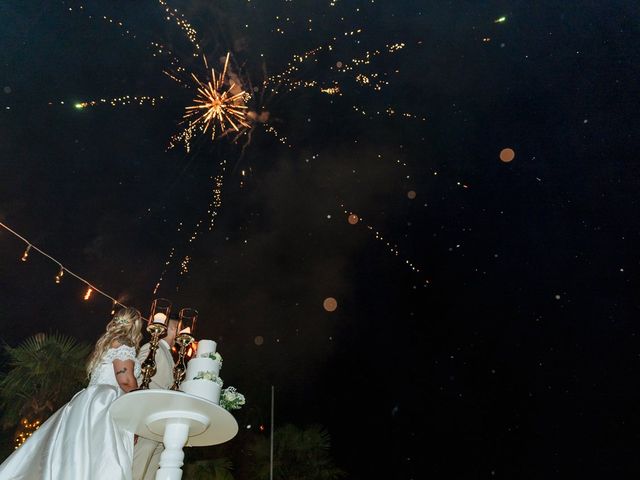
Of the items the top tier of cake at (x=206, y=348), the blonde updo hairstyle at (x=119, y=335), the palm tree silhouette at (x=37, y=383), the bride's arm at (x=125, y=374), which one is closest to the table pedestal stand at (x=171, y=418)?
the top tier of cake at (x=206, y=348)

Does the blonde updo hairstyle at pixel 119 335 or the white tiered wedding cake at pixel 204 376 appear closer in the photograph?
the white tiered wedding cake at pixel 204 376

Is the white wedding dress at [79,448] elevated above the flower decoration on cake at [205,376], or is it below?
below

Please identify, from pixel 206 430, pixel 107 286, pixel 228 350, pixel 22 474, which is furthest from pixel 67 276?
pixel 206 430

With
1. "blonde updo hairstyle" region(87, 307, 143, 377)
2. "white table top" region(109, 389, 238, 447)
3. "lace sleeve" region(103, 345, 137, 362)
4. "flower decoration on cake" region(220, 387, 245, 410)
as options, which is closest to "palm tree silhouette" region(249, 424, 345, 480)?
"blonde updo hairstyle" region(87, 307, 143, 377)

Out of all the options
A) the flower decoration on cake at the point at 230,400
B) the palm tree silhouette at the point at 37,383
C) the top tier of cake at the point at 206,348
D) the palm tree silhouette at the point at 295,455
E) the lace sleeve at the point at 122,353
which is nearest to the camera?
the top tier of cake at the point at 206,348

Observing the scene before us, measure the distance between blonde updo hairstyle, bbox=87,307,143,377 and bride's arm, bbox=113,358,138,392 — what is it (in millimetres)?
198

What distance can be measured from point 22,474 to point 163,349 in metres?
1.51

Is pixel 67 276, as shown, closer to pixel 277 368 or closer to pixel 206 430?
pixel 277 368

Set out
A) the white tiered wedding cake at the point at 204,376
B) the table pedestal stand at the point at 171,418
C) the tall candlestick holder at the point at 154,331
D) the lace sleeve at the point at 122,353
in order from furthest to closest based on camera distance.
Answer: the lace sleeve at the point at 122,353
the tall candlestick holder at the point at 154,331
the white tiered wedding cake at the point at 204,376
the table pedestal stand at the point at 171,418

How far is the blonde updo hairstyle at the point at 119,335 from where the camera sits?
12.5 feet

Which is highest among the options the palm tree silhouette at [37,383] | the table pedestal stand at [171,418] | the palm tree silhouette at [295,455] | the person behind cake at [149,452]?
the palm tree silhouette at [37,383]

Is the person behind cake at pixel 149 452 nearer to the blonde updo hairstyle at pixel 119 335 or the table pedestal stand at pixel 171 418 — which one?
the blonde updo hairstyle at pixel 119 335

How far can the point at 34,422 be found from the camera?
8.28 m

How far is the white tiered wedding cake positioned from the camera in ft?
9.55
